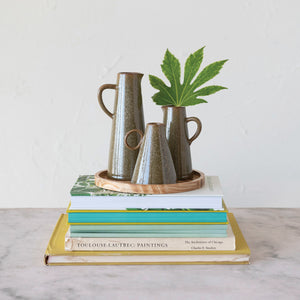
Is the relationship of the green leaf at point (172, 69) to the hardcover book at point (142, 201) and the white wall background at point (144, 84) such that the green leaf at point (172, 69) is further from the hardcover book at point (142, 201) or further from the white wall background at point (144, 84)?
the white wall background at point (144, 84)

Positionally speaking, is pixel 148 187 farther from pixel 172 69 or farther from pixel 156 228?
pixel 172 69

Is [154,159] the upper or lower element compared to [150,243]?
upper

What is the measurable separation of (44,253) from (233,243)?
13.2 inches

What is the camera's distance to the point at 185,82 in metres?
0.84

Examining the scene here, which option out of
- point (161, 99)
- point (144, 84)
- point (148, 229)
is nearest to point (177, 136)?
point (161, 99)

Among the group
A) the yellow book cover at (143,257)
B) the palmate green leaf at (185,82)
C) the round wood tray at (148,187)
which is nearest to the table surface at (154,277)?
the yellow book cover at (143,257)

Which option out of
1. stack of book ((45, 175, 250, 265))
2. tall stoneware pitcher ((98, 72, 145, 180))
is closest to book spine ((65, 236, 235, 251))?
stack of book ((45, 175, 250, 265))

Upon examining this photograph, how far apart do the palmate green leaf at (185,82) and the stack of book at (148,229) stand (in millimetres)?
213

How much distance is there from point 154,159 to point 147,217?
10 cm

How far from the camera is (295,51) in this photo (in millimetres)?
1286

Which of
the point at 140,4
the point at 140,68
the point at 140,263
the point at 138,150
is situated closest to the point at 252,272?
the point at 140,263

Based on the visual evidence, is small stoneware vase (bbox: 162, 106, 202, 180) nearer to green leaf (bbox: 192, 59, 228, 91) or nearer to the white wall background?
green leaf (bbox: 192, 59, 228, 91)

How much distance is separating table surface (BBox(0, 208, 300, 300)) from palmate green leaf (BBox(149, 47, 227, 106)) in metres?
0.30

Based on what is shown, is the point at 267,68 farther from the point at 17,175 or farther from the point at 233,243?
the point at 17,175
